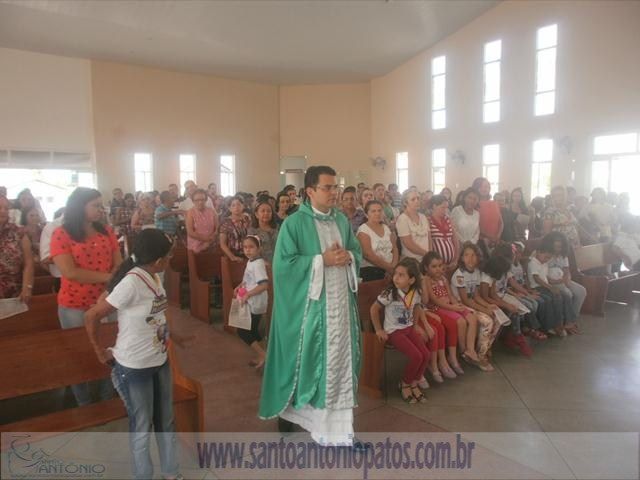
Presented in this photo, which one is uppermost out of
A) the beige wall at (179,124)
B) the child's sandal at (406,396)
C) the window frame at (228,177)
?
the beige wall at (179,124)

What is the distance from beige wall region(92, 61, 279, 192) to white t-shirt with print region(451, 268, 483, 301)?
1286cm

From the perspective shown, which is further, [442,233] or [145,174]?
[145,174]

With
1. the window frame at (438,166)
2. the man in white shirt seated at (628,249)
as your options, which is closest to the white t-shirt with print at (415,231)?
the man in white shirt seated at (628,249)

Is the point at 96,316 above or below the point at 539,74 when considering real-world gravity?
below

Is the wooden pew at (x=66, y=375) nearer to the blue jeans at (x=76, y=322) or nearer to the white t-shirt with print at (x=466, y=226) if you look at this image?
the blue jeans at (x=76, y=322)

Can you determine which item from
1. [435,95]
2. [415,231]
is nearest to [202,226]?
[415,231]

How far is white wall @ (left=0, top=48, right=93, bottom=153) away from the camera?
13141 mm

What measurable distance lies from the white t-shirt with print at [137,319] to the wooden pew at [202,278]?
11.2ft

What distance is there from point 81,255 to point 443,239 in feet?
10.8

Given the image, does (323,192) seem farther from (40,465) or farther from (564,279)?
(564,279)

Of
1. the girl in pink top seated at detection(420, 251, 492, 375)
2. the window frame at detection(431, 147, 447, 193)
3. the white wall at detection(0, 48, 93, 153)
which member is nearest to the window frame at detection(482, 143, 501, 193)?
the window frame at detection(431, 147, 447, 193)

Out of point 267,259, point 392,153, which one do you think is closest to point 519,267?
point 267,259

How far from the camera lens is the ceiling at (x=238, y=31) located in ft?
36.3

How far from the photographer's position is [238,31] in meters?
12.6
